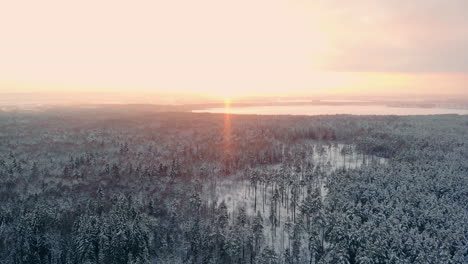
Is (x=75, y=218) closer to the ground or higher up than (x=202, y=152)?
closer to the ground

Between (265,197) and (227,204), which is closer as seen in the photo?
(227,204)

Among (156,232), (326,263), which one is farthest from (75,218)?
(326,263)

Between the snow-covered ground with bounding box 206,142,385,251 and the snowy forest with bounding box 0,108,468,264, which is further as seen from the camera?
the snow-covered ground with bounding box 206,142,385,251

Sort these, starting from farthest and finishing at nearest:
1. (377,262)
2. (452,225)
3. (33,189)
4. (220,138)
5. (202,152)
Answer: (220,138) → (202,152) → (33,189) → (452,225) → (377,262)

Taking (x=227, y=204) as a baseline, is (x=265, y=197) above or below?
above

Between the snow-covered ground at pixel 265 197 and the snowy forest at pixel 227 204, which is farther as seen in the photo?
the snow-covered ground at pixel 265 197

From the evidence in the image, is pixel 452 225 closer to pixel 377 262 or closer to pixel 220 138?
pixel 377 262

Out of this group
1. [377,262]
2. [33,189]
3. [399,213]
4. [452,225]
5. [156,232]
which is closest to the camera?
[377,262]

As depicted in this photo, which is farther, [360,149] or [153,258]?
[360,149]
